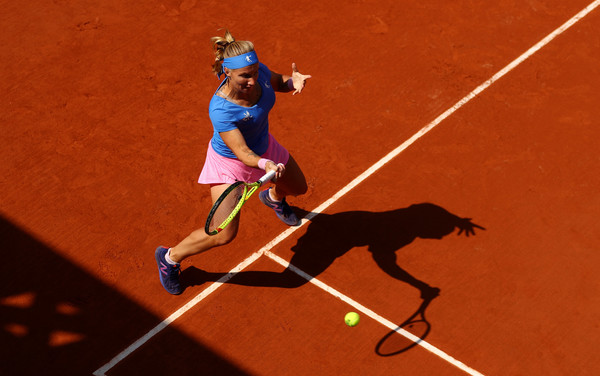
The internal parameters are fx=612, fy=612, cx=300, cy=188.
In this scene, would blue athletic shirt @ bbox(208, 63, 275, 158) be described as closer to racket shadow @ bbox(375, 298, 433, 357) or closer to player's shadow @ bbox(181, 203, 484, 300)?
player's shadow @ bbox(181, 203, 484, 300)

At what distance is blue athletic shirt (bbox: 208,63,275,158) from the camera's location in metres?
5.07

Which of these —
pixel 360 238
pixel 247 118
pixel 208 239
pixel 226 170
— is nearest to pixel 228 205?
pixel 226 170

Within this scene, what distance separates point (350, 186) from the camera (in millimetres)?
7051

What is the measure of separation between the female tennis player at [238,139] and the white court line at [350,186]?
0.32 meters

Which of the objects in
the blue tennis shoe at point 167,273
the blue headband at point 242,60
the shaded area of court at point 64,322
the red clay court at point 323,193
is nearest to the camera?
the blue headband at point 242,60

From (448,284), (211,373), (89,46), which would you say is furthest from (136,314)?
(89,46)

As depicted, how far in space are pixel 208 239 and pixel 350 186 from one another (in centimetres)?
206

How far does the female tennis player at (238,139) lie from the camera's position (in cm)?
496

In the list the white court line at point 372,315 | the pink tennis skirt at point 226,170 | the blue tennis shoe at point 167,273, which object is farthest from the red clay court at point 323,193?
the pink tennis skirt at point 226,170

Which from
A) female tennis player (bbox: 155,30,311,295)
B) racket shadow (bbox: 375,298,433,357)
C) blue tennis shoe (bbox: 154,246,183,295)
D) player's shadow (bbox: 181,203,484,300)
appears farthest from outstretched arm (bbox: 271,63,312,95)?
racket shadow (bbox: 375,298,433,357)

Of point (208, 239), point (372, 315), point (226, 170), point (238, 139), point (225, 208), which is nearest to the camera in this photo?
point (238, 139)

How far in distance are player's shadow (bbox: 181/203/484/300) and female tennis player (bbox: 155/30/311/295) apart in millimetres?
603

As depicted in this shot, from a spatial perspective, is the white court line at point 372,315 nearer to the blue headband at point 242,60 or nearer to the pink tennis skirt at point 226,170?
the pink tennis skirt at point 226,170

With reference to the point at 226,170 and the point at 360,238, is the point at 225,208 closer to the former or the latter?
the point at 226,170
